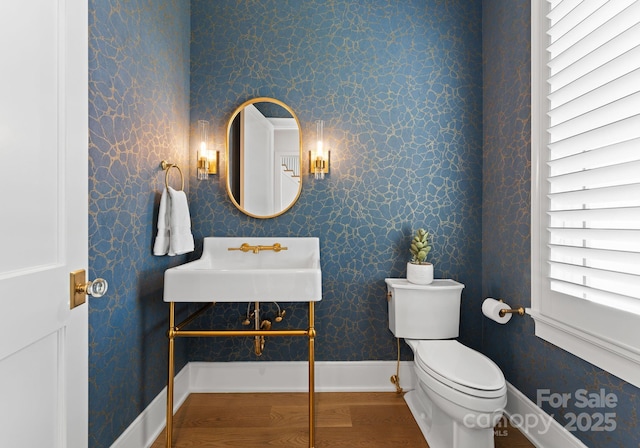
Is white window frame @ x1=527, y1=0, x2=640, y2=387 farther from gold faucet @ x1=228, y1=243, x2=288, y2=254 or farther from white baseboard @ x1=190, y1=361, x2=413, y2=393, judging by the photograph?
gold faucet @ x1=228, y1=243, x2=288, y2=254

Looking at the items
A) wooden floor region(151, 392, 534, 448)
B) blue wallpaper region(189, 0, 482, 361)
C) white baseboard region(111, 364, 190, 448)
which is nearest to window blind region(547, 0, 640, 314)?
blue wallpaper region(189, 0, 482, 361)

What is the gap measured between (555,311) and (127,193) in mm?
1925

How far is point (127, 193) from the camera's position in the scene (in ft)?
4.78

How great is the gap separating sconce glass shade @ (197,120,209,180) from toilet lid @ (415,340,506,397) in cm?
162

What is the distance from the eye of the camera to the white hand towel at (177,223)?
5.64 ft

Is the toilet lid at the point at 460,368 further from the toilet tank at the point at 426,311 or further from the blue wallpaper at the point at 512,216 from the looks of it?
the blue wallpaper at the point at 512,216

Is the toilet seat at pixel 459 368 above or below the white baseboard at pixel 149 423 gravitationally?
above

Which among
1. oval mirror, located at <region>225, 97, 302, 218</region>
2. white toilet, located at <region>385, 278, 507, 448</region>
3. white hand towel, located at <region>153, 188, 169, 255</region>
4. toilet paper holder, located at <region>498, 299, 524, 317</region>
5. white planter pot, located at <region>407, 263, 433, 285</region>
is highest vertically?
oval mirror, located at <region>225, 97, 302, 218</region>

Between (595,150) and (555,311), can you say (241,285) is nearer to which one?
(555,311)

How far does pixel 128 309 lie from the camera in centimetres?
149

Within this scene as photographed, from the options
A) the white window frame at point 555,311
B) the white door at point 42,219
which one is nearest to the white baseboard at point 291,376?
the white window frame at point 555,311

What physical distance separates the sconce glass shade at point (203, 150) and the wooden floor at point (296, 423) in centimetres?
Result: 140

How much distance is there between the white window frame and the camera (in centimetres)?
117

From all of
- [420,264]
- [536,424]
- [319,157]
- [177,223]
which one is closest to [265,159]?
[319,157]
